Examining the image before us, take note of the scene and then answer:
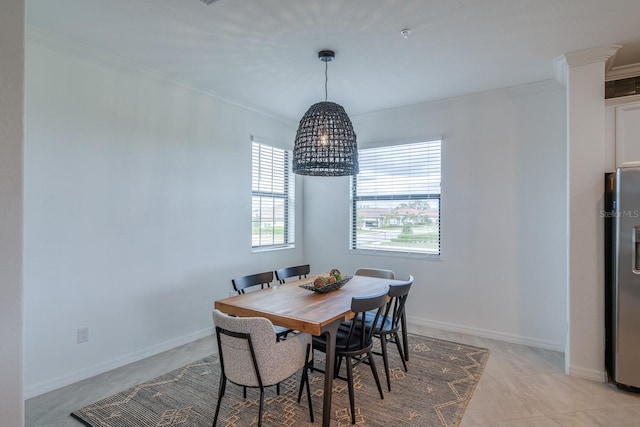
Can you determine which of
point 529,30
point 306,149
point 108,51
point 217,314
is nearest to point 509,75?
point 529,30

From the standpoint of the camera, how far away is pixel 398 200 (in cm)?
448

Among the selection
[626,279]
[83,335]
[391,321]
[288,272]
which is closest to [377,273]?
[391,321]

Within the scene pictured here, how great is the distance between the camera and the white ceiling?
2244 millimetres

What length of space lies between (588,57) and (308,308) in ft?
10.0

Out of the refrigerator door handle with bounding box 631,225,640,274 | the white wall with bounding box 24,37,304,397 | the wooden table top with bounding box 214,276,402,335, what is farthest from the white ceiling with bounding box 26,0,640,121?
the wooden table top with bounding box 214,276,402,335

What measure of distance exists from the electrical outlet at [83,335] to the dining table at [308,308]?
49.6 inches

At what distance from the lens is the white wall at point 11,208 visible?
1.39 meters

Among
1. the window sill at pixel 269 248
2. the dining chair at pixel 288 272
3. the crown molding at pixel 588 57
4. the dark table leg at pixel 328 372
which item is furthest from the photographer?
the window sill at pixel 269 248

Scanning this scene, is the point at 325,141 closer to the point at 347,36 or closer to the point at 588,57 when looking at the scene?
the point at 347,36

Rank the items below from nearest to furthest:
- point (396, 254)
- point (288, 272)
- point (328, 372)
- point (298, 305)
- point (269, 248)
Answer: point (328, 372) → point (298, 305) → point (288, 272) → point (396, 254) → point (269, 248)

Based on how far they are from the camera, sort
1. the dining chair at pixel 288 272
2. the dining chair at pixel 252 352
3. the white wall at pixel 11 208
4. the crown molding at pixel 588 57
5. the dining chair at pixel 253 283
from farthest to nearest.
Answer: the dining chair at pixel 288 272
the dining chair at pixel 253 283
the crown molding at pixel 588 57
the dining chair at pixel 252 352
the white wall at pixel 11 208

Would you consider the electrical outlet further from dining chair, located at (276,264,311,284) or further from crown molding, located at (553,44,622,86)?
crown molding, located at (553,44,622,86)

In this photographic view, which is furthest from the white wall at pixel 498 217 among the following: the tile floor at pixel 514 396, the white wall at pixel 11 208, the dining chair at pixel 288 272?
the white wall at pixel 11 208

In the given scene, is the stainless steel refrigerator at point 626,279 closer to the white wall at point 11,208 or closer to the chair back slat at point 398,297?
the chair back slat at point 398,297
